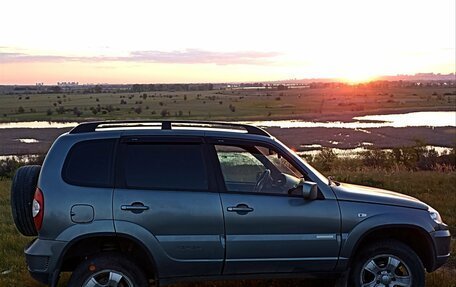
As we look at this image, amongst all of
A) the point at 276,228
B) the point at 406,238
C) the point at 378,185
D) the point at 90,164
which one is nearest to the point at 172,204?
the point at 90,164

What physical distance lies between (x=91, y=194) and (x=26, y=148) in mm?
25895

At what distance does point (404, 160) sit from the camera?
21.0m

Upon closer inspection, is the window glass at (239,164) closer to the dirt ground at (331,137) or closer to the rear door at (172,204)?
the rear door at (172,204)

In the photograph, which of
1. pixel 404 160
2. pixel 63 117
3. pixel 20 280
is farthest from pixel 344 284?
pixel 63 117

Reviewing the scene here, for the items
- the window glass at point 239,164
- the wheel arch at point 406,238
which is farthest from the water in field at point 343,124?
the window glass at point 239,164

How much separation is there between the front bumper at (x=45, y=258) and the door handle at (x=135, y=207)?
0.62m

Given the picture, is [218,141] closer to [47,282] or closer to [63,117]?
[47,282]

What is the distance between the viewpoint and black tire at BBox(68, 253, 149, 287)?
4684 millimetres

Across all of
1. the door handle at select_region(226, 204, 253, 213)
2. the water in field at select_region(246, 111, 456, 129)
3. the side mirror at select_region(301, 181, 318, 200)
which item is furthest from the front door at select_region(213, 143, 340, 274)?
the water in field at select_region(246, 111, 456, 129)

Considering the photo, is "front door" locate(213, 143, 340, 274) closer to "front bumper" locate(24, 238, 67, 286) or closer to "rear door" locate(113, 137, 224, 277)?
"rear door" locate(113, 137, 224, 277)

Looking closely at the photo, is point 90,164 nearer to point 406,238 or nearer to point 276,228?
point 276,228

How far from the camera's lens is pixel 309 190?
4.78 m

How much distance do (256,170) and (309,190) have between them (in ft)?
2.38

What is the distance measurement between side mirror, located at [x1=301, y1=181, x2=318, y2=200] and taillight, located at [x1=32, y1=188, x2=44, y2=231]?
2.37m
